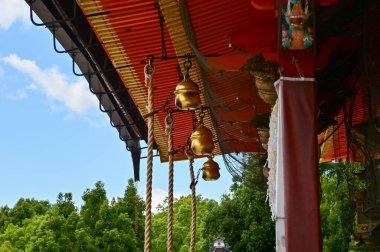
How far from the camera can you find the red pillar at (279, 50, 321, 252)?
409 centimetres

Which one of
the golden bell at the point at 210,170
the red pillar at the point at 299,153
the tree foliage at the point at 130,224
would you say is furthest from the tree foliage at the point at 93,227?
the red pillar at the point at 299,153

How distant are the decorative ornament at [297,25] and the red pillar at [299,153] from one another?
14.3 inches

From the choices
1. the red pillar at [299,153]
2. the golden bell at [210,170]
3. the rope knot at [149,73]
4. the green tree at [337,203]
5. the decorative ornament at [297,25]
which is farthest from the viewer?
the golden bell at [210,170]

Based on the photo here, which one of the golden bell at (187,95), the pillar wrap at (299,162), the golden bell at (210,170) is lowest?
the pillar wrap at (299,162)

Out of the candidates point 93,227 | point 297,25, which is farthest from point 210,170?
point 93,227

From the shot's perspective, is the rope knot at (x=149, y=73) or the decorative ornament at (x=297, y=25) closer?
the decorative ornament at (x=297, y=25)

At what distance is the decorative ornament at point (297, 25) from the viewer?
13.1 ft

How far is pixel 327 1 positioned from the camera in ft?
13.9

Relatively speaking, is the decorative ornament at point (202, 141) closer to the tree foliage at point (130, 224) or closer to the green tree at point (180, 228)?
the tree foliage at point (130, 224)

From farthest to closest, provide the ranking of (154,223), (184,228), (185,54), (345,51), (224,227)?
(154,223) → (184,228) → (224,227) → (185,54) → (345,51)

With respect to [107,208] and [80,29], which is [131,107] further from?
[107,208]

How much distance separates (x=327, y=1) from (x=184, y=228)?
27855 mm

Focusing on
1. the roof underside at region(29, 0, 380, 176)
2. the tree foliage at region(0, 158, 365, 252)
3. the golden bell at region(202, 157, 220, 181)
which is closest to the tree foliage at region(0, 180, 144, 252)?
the tree foliage at region(0, 158, 365, 252)

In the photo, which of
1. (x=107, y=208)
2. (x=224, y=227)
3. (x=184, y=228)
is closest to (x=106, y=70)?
(x=224, y=227)
